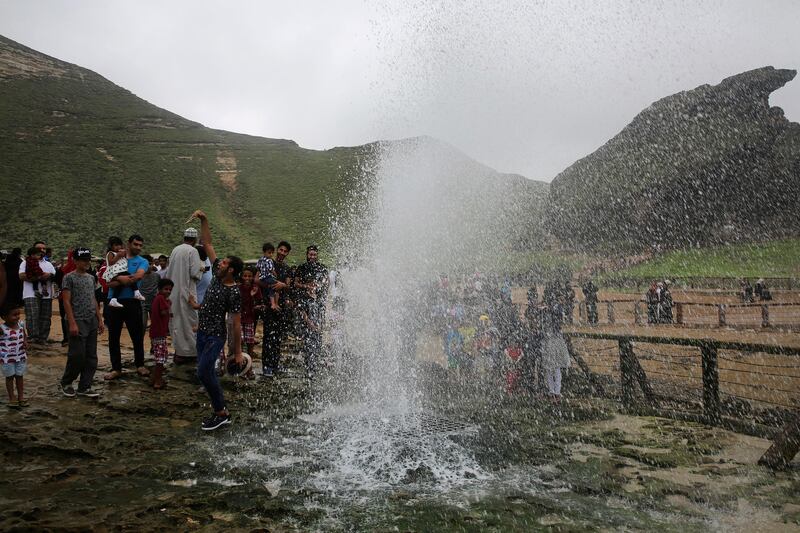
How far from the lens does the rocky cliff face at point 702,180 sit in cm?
4784

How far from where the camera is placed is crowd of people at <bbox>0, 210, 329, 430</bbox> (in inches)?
211

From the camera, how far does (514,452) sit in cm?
502

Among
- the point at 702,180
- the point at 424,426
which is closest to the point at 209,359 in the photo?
the point at 424,426

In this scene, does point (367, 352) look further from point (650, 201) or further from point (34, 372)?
point (650, 201)

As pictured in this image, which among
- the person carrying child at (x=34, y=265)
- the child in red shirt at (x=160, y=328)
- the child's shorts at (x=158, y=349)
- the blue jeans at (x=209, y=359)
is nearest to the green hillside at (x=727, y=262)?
the child in red shirt at (x=160, y=328)

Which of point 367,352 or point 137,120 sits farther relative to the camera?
point 137,120

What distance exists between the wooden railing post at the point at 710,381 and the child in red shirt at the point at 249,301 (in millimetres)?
5599

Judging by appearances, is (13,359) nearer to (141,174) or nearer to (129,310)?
(129,310)

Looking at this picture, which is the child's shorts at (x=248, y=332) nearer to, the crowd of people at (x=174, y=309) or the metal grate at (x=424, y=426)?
the crowd of people at (x=174, y=309)

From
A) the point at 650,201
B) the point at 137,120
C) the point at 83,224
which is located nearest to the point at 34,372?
the point at 83,224

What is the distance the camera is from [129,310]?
6.36 metres

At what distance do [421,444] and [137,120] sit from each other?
89.8m

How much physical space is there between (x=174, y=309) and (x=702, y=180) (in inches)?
2163

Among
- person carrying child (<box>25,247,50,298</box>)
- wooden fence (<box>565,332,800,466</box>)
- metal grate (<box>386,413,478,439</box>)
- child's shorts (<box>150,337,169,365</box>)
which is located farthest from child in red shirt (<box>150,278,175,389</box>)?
wooden fence (<box>565,332,800,466</box>)
